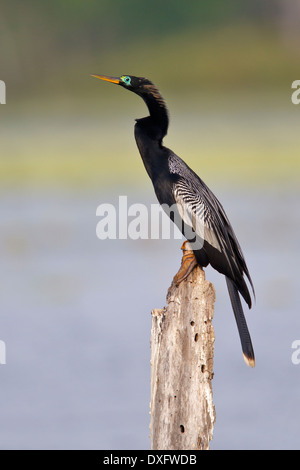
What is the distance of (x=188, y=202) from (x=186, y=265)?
405 mm

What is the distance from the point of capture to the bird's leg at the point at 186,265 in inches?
132

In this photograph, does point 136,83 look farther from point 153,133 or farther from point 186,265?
point 186,265

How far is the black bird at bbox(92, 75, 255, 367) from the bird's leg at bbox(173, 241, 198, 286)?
19 mm

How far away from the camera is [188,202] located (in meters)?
3.83

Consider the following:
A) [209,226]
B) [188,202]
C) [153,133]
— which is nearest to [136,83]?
[153,133]

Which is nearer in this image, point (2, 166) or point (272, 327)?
point (272, 327)

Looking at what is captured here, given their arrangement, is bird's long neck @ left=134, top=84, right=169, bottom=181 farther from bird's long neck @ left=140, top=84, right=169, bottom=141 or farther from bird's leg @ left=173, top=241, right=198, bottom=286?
bird's leg @ left=173, top=241, right=198, bottom=286

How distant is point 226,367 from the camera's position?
5984mm

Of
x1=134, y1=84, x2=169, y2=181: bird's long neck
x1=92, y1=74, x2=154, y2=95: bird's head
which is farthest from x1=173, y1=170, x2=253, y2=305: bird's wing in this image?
x1=92, y1=74, x2=154, y2=95: bird's head

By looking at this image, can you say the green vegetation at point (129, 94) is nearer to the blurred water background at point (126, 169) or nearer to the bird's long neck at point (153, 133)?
the blurred water background at point (126, 169)

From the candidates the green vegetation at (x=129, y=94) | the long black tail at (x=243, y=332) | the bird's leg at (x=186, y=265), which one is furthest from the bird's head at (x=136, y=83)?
the green vegetation at (x=129, y=94)
